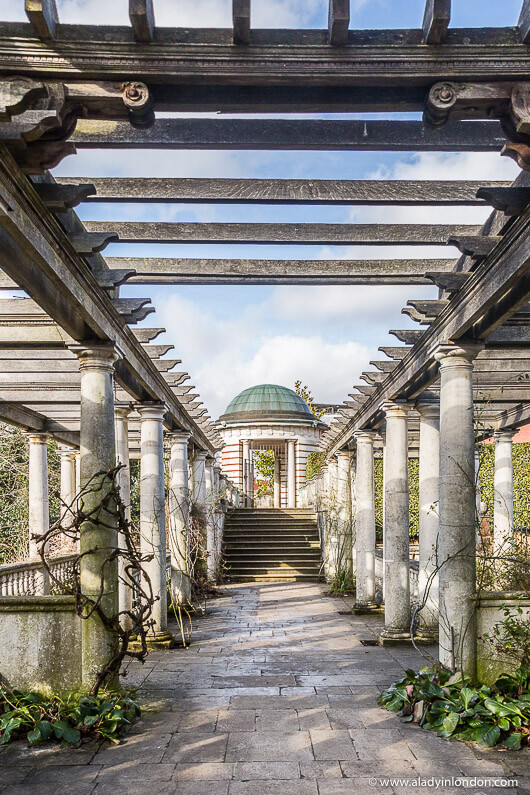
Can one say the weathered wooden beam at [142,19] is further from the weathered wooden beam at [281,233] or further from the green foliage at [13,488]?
the green foliage at [13,488]

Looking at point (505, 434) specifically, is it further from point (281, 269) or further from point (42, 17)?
point (42, 17)

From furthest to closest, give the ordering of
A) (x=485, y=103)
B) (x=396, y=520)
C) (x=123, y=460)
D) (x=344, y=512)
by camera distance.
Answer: (x=344, y=512) < (x=123, y=460) < (x=396, y=520) < (x=485, y=103)

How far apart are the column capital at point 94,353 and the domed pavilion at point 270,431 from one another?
20.2 m

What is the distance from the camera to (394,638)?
1027 cm

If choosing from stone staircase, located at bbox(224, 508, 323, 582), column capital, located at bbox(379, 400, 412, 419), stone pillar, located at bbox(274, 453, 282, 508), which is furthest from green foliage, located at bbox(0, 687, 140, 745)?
stone pillar, located at bbox(274, 453, 282, 508)

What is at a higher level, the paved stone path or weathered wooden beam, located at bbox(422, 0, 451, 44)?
weathered wooden beam, located at bbox(422, 0, 451, 44)

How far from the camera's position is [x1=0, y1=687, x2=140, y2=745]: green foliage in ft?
19.8

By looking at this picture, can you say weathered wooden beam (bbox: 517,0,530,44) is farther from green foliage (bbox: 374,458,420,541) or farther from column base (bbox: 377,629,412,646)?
green foliage (bbox: 374,458,420,541)

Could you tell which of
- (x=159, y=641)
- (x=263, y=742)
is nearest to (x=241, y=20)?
(x=263, y=742)

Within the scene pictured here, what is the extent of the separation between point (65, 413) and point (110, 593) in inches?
289

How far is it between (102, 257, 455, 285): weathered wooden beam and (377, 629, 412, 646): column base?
5.48 m

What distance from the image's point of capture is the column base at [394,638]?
1024cm

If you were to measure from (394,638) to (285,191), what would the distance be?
7046 millimetres

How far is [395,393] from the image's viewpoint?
10.1 meters
